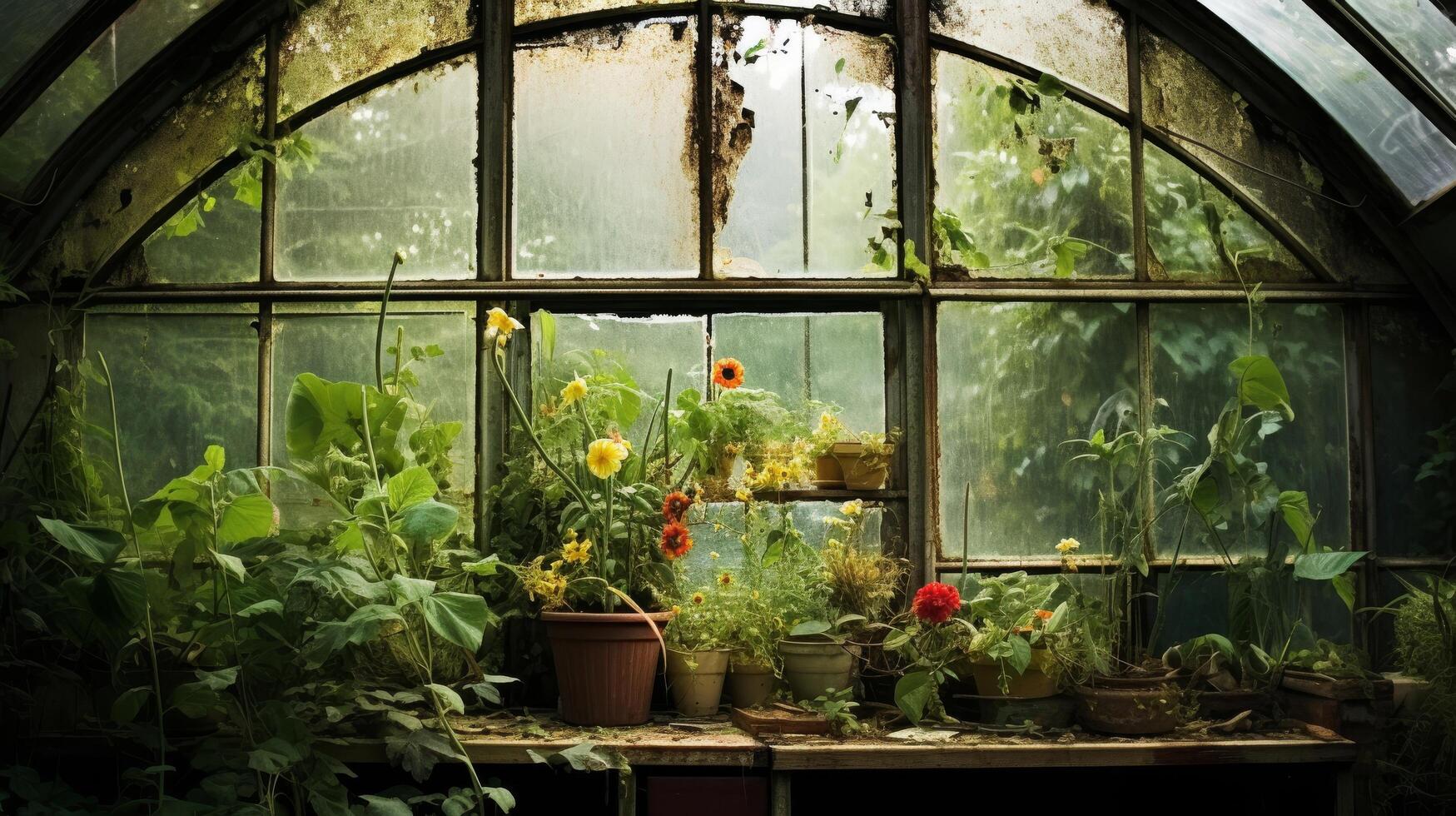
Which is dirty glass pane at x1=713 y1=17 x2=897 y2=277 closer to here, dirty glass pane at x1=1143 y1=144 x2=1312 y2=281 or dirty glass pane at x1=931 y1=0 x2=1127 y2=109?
dirty glass pane at x1=931 y1=0 x2=1127 y2=109

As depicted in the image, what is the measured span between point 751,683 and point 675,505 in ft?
2.20

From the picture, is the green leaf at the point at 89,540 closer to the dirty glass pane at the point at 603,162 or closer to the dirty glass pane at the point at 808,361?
the dirty glass pane at the point at 603,162

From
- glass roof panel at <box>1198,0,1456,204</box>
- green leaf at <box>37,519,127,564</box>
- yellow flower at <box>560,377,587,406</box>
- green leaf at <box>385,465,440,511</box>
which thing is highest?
glass roof panel at <box>1198,0,1456,204</box>

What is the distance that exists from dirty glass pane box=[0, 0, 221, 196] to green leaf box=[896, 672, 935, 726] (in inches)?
129

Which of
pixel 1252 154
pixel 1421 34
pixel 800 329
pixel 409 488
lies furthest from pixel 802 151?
pixel 1421 34

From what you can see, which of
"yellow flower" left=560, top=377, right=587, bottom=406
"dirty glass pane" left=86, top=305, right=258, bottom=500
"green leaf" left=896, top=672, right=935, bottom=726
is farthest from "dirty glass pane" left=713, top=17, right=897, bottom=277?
"dirty glass pane" left=86, top=305, right=258, bottom=500

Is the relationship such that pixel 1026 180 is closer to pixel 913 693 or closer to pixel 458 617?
pixel 913 693

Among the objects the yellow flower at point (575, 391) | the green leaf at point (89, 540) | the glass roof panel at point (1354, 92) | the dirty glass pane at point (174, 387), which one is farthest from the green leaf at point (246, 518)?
the glass roof panel at point (1354, 92)

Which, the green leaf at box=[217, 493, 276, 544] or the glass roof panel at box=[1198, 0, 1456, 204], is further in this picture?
the glass roof panel at box=[1198, 0, 1456, 204]

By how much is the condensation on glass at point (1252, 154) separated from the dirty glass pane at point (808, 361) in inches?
53.2

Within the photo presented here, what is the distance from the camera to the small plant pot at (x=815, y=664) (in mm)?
3797

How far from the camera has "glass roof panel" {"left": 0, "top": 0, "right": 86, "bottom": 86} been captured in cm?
373

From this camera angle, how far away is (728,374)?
13.1 ft

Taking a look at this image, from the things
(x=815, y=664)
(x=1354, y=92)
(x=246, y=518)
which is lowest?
(x=815, y=664)
